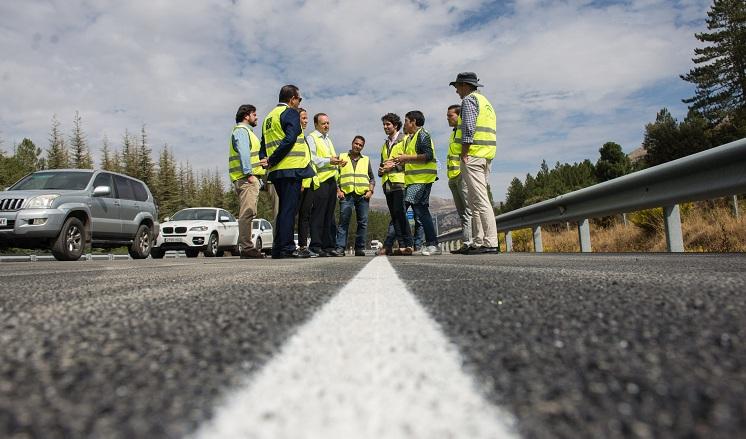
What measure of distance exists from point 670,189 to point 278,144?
16.0 feet

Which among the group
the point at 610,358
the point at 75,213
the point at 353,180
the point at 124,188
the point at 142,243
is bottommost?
the point at 610,358

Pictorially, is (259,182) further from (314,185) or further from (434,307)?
(434,307)

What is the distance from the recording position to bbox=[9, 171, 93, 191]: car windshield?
9.66m

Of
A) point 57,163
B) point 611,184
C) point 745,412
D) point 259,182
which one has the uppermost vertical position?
point 57,163

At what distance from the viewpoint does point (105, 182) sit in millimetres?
10508

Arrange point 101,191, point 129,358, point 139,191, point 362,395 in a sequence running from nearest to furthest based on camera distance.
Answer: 1. point 362,395
2. point 129,358
3. point 101,191
4. point 139,191

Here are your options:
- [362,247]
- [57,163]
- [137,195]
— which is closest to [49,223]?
[137,195]

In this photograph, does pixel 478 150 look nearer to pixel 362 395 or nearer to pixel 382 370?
pixel 382 370

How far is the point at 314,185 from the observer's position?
8.67m

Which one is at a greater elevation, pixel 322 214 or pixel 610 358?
pixel 322 214

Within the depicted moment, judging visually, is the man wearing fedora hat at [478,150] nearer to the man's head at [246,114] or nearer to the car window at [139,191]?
the man's head at [246,114]

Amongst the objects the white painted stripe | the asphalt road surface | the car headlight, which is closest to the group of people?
the car headlight

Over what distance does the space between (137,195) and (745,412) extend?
12361 millimetres

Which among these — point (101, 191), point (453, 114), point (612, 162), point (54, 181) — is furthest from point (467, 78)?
point (612, 162)
